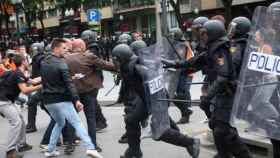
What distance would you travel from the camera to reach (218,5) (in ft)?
133

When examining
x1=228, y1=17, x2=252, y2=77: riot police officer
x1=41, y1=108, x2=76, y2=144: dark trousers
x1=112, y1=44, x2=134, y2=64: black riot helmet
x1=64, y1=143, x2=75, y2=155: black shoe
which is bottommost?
x1=64, y1=143, x2=75, y2=155: black shoe

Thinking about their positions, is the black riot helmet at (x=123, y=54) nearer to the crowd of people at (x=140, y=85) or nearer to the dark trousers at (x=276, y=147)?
the crowd of people at (x=140, y=85)

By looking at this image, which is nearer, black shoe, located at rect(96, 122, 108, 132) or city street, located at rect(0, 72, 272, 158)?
city street, located at rect(0, 72, 272, 158)

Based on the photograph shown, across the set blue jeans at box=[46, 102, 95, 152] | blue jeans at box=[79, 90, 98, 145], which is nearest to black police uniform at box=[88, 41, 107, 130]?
blue jeans at box=[79, 90, 98, 145]

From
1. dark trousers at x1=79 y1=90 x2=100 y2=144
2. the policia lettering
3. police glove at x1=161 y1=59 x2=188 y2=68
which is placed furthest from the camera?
dark trousers at x1=79 y1=90 x2=100 y2=144

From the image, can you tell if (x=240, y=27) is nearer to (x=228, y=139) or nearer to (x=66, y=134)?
(x=228, y=139)

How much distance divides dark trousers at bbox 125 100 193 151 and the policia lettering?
6.36 ft

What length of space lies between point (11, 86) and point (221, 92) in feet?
10.9

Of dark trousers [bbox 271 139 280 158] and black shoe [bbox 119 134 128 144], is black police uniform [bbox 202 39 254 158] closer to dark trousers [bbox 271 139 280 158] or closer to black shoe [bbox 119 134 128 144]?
dark trousers [bbox 271 139 280 158]

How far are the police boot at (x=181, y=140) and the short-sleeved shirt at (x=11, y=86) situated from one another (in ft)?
7.50

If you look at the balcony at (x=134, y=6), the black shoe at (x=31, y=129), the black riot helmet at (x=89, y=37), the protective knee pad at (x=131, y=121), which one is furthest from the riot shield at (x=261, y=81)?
the balcony at (x=134, y=6)

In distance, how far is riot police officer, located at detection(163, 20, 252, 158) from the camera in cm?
567

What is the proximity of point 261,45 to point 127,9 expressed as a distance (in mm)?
47429

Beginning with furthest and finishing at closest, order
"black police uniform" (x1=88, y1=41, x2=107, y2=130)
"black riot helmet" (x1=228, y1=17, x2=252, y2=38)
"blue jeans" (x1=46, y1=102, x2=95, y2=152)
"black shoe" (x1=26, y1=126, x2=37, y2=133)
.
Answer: "black shoe" (x1=26, y1=126, x2=37, y2=133)
"black police uniform" (x1=88, y1=41, x2=107, y2=130)
"blue jeans" (x1=46, y1=102, x2=95, y2=152)
"black riot helmet" (x1=228, y1=17, x2=252, y2=38)
